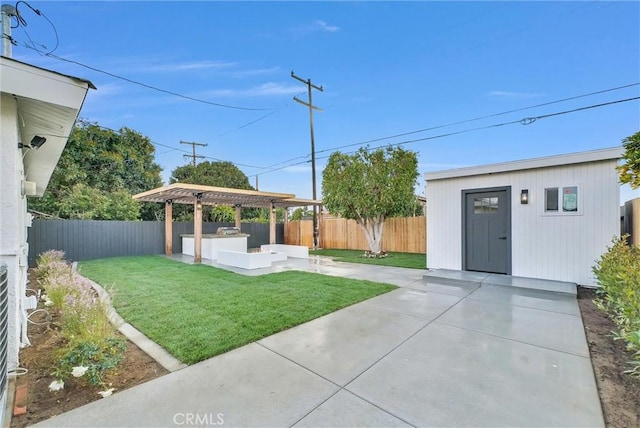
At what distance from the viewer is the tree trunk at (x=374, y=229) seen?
1122cm

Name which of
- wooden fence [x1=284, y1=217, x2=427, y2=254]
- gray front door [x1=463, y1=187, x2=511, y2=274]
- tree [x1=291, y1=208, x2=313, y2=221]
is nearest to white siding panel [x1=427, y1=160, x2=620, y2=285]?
gray front door [x1=463, y1=187, x2=511, y2=274]

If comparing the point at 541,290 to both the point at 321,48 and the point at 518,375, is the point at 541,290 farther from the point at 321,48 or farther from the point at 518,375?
the point at 321,48

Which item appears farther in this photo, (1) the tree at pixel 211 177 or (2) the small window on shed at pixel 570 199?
(1) the tree at pixel 211 177

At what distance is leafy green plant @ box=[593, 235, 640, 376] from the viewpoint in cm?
233

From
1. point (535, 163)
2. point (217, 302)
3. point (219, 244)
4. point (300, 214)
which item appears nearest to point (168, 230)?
point (219, 244)

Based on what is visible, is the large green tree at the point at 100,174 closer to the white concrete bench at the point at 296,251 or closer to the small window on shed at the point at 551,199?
the white concrete bench at the point at 296,251

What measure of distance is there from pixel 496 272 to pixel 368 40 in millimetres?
8868

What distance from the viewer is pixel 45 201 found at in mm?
13086

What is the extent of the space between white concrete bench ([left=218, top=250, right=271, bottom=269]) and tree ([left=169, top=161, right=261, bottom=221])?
11.1m

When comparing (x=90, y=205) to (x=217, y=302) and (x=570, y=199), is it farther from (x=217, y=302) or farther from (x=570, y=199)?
(x=570, y=199)

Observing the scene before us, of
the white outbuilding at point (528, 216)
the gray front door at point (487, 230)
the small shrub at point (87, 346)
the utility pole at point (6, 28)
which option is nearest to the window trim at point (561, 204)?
the white outbuilding at point (528, 216)

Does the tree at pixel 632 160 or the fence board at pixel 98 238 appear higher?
the tree at pixel 632 160

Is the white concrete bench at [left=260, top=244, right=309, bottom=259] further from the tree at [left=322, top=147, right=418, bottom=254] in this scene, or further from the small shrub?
the small shrub

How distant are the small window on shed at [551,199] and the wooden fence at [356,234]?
19.2 feet
